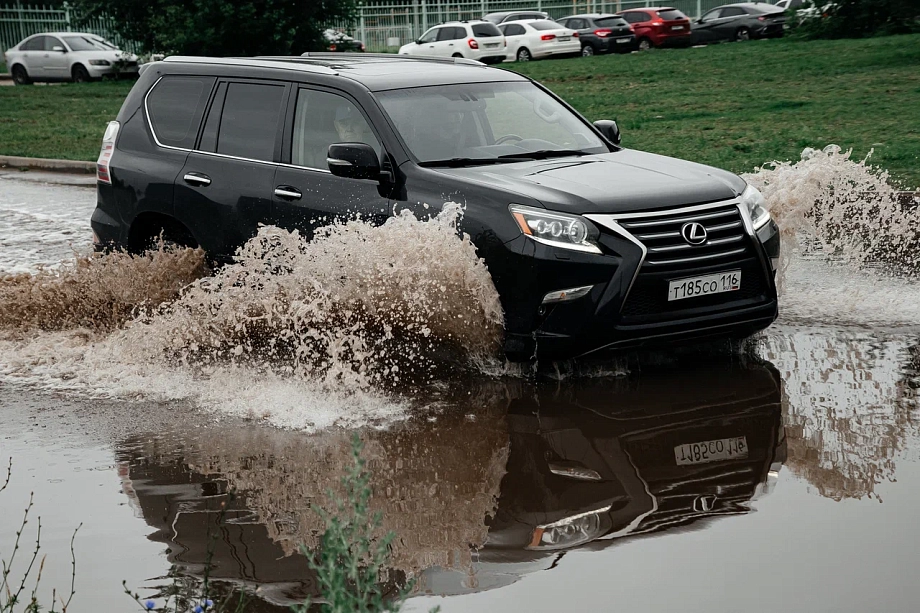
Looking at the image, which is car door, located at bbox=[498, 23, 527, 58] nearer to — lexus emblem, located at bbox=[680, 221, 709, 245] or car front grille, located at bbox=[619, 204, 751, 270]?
car front grille, located at bbox=[619, 204, 751, 270]

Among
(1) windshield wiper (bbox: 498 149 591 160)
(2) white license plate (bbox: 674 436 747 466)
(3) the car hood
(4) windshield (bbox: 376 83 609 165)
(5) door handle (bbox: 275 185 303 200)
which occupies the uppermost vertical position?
(4) windshield (bbox: 376 83 609 165)

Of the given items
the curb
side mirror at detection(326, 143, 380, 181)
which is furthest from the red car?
side mirror at detection(326, 143, 380, 181)

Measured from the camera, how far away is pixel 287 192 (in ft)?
24.7

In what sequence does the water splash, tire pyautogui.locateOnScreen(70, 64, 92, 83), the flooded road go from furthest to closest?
tire pyautogui.locateOnScreen(70, 64, 92, 83) → the water splash → the flooded road

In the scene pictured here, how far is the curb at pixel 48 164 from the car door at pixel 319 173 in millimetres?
10811

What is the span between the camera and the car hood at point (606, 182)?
6.54 m

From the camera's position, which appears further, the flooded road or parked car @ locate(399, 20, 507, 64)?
parked car @ locate(399, 20, 507, 64)

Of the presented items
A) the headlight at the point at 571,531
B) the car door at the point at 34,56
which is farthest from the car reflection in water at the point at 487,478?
the car door at the point at 34,56

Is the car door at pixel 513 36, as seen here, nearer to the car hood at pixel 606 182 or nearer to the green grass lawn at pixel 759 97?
the green grass lawn at pixel 759 97

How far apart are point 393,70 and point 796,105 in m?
14.1

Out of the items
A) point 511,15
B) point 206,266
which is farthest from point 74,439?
point 511,15

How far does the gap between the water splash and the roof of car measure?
2.06 metres

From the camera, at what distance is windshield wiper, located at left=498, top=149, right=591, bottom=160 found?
7.49 meters

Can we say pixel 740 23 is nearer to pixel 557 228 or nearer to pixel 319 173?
pixel 319 173
